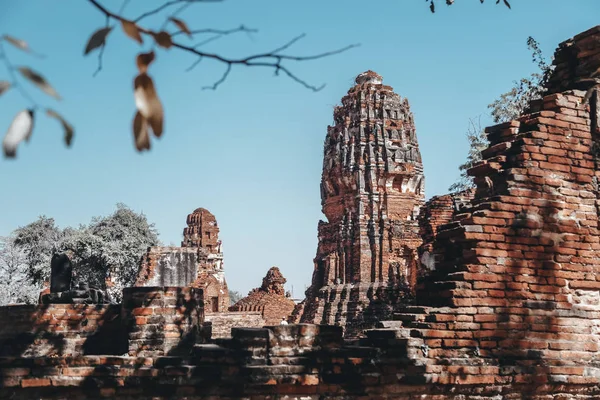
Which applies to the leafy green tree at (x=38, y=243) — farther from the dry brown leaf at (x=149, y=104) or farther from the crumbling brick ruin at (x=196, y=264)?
the dry brown leaf at (x=149, y=104)

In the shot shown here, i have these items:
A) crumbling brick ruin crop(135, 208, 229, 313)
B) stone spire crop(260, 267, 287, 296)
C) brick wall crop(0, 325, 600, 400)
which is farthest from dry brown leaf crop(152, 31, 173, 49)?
stone spire crop(260, 267, 287, 296)

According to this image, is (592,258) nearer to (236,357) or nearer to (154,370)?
(236,357)

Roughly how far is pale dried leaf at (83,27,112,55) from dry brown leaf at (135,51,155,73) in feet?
0.65

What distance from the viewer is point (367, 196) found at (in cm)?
3653

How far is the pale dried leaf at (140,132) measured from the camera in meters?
2.61

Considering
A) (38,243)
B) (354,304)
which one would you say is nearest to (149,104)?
(354,304)

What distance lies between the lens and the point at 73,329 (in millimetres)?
9086

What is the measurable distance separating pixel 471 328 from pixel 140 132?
538 cm

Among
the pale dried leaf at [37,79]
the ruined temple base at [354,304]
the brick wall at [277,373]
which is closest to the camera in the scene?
the pale dried leaf at [37,79]

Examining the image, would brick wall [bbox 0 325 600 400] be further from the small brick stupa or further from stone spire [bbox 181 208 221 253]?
stone spire [bbox 181 208 221 253]

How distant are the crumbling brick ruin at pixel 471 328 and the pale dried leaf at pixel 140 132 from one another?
4.40 metres

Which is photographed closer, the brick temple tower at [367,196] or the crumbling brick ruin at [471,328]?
the crumbling brick ruin at [471,328]

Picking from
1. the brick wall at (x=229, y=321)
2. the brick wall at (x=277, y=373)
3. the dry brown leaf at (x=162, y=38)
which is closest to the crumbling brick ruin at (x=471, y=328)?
the brick wall at (x=277, y=373)

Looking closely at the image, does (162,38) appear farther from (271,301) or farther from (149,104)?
(271,301)
